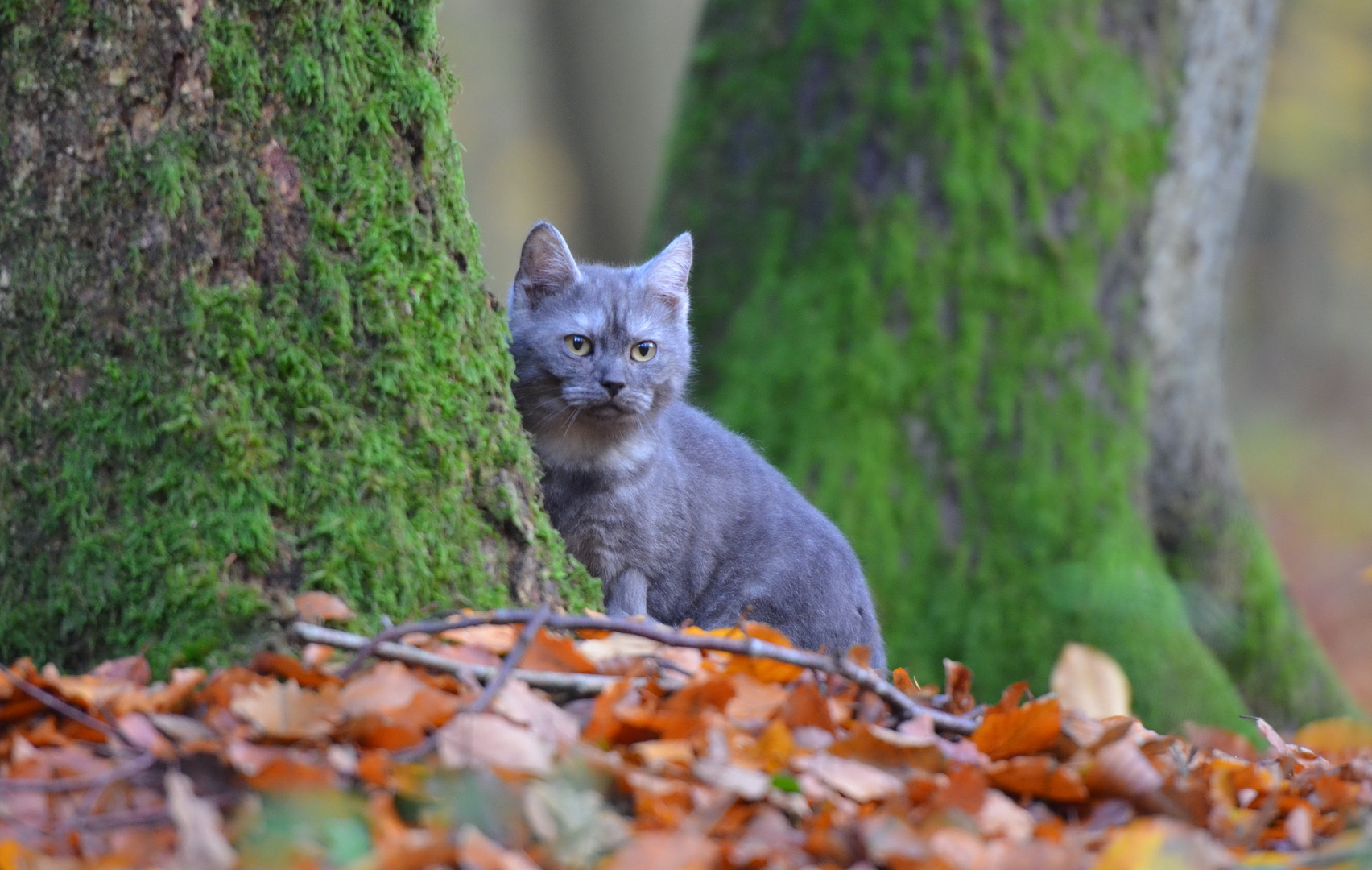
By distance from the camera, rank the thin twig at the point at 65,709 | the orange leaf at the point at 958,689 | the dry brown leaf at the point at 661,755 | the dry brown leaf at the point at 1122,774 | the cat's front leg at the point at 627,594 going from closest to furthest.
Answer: the thin twig at the point at 65,709, the dry brown leaf at the point at 661,755, the dry brown leaf at the point at 1122,774, the orange leaf at the point at 958,689, the cat's front leg at the point at 627,594

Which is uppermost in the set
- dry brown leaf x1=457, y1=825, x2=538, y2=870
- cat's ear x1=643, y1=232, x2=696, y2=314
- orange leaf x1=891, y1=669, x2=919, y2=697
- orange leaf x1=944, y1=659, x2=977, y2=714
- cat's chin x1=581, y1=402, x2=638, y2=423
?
cat's ear x1=643, y1=232, x2=696, y2=314

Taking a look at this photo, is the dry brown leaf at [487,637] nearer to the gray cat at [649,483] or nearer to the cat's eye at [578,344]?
the gray cat at [649,483]

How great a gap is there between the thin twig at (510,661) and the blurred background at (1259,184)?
11542mm

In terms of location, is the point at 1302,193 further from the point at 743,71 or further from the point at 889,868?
the point at 889,868

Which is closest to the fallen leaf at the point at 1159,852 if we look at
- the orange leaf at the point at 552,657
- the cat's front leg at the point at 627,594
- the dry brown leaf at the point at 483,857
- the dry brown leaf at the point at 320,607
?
the dry brown leaf at the point at 483,857

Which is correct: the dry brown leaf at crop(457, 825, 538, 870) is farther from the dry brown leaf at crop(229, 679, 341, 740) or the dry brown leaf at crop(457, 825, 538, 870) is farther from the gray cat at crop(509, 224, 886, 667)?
the gray cat at crop(509, 224, 886, 667)

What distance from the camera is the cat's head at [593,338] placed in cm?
384

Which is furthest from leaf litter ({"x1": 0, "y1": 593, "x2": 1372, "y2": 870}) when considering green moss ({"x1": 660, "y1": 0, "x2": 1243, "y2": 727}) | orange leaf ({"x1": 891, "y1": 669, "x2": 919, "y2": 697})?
green moss ({"x1": 660, "y1": 0, "x2": 1243, "y2": 727})

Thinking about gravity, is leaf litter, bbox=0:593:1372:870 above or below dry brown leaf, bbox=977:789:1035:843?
above

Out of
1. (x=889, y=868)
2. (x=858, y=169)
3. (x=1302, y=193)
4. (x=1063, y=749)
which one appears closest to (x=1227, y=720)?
(x=858, y=169)

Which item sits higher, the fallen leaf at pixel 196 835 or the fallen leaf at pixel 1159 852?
the fallen leaf at pixel 196 835

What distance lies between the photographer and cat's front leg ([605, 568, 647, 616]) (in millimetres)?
3699

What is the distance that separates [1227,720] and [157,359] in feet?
15.8

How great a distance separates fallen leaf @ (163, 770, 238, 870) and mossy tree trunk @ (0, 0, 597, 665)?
588 mm
